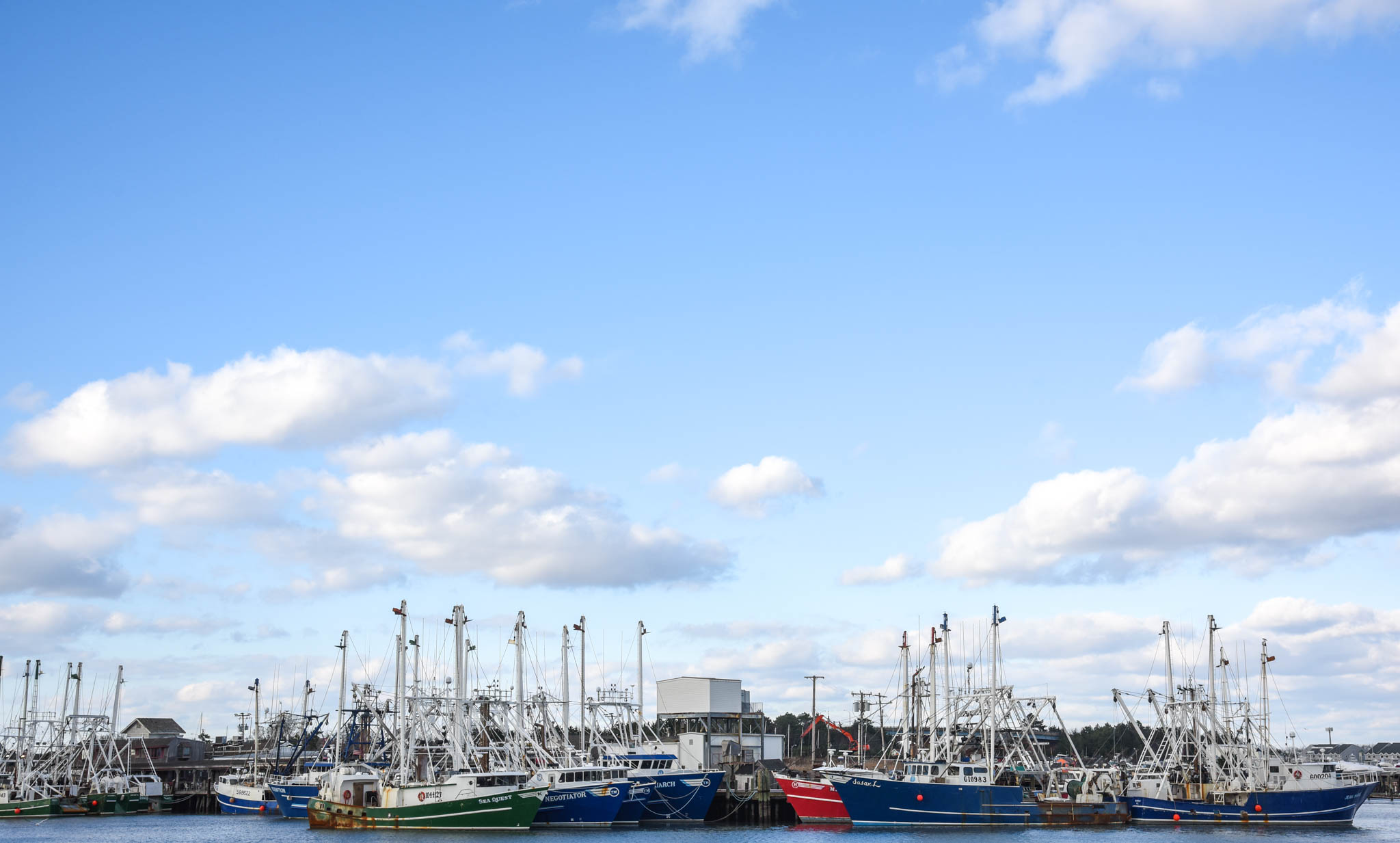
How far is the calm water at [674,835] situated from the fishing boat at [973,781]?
3.35ft

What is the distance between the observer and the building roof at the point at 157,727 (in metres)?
131

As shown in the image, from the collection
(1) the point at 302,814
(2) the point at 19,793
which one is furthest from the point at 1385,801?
(2) the point at 19,793

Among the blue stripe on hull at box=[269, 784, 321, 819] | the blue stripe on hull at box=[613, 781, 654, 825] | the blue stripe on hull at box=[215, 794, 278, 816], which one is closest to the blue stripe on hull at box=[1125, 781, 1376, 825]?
the blue stripe on hull at box=[613, 781, 654, 825]

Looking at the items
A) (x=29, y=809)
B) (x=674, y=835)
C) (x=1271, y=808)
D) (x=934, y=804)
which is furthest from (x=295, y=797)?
(x=1271, y=808)

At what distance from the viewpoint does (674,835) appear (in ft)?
226

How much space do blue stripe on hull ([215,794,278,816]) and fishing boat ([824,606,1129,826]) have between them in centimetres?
4988

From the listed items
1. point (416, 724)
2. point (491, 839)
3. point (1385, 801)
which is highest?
point (416, 724)

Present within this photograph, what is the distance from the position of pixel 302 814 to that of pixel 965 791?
158ft

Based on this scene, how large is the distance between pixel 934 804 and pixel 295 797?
46.1 meters

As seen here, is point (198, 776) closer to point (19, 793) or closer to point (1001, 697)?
point (19, 793)

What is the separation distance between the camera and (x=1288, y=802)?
7588 cm

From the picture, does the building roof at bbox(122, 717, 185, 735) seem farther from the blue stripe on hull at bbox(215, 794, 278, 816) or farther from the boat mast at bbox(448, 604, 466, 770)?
the boat mast at bbox(448, 604, 466, 770)

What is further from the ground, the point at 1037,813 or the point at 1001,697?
the point at 1001,697

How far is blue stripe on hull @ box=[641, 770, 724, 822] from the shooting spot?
76750 mm
